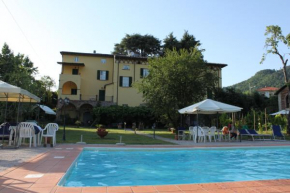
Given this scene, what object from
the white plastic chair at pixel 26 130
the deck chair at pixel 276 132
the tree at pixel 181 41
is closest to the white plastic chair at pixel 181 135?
the deck chair at pixel 276 132

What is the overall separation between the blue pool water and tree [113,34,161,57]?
105 feet

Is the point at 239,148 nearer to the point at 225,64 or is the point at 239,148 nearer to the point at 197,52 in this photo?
the point at 197,52

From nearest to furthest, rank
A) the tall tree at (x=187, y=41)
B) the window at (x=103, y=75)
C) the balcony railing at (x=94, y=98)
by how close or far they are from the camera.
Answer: the balcony railing at (x=94, y=98)
the window at (x=103, y=75)
the tall tree at (x=187, y=41)

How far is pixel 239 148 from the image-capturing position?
35.4 ft

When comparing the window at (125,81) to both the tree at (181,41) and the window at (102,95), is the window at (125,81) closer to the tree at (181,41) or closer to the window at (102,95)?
the window at (102,95)

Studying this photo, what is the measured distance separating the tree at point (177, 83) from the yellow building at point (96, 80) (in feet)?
45.8

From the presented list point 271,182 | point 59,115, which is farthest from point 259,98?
point 271,182

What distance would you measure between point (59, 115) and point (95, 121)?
5202mm

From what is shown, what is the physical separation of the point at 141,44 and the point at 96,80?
10825mm

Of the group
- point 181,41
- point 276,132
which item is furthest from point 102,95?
point 276,132

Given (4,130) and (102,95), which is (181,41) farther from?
(4,130)

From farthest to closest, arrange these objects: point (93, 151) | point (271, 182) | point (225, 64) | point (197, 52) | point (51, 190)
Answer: point (225, 64) → point (197, 52) → point (93, 151) → point (271, 182) → point (51, 190)

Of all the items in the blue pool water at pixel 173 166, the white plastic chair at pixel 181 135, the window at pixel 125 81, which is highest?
the window at pixel 125 81

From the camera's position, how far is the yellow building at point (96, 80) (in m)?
31.7
